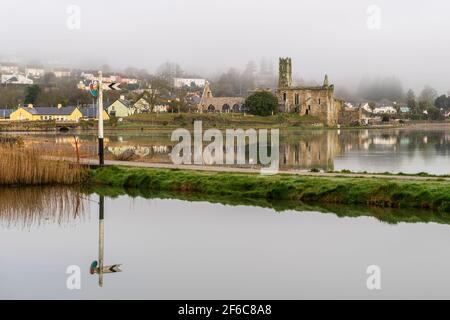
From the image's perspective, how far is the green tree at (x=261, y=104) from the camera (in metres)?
114

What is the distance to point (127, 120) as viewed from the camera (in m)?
90.9

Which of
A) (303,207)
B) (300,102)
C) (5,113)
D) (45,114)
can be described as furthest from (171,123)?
(303,207)

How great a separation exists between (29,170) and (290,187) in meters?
7.95

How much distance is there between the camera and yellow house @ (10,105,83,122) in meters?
95.1

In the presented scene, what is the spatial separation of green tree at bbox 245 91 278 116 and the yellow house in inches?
1159

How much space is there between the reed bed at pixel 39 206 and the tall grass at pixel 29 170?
16.4 inches

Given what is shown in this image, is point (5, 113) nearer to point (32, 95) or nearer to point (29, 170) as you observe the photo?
point (32, 95)

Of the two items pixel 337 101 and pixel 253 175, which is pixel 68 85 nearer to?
pixel 337 101

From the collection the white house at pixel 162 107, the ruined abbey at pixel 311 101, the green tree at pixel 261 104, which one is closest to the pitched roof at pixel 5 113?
the white house at pixel 162 107

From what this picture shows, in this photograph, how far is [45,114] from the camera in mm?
98125

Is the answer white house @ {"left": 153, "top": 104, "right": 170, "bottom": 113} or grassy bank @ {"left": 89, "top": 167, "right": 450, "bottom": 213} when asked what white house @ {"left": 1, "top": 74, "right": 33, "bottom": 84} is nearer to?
white house @ {"left": 153, "top": 104, "right": 170, "bottom": 113}

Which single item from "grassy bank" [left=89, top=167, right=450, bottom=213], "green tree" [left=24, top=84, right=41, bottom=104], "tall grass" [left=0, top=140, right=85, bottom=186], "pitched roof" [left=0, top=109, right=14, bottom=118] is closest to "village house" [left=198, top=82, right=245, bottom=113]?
"green tree" [left=24, top=84, right=41, bottom=104]
